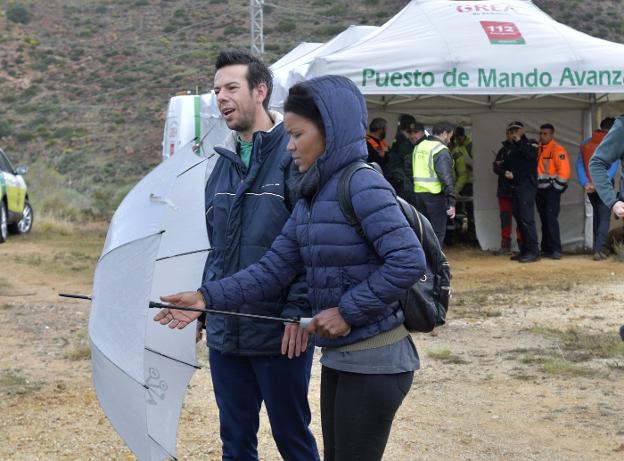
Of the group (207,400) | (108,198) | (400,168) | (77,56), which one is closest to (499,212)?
(400,168)

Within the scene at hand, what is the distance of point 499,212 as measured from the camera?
643 inches

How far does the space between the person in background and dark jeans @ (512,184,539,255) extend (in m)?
10.9

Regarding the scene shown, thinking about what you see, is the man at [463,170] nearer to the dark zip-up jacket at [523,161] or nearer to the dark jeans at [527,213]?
the dark jeans at [527,213]

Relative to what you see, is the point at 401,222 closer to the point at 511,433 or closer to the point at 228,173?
the point at 228,173

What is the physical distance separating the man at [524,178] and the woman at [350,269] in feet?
37.4

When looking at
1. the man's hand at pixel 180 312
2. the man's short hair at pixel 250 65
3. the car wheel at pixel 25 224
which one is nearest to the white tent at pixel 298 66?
the man's short hair at pixel 250 65

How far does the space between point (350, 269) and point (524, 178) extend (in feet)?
38.3

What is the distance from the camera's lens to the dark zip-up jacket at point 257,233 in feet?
12.7

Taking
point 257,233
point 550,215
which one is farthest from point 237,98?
point 550,215

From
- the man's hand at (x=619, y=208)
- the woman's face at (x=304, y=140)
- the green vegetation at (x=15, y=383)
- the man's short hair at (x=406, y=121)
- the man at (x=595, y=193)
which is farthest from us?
the man at (x=595, y=193)

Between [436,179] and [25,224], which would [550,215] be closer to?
[436,179]

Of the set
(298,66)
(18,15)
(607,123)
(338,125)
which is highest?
(18,15)

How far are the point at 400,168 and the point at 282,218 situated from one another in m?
10.8

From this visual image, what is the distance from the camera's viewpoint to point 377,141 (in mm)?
14797
